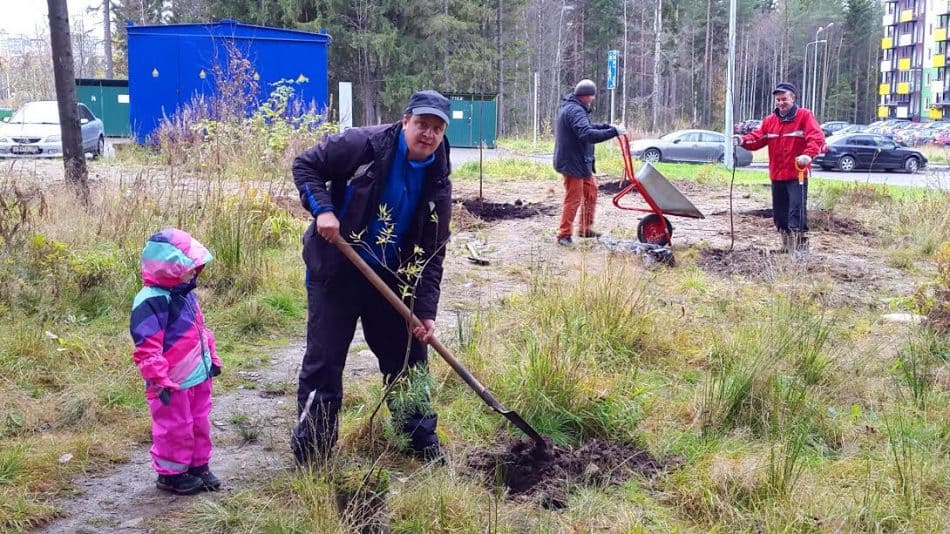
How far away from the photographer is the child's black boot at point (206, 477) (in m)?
3.68

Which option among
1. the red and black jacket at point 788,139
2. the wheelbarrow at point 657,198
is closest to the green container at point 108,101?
the wheelbarrow at point 657,198

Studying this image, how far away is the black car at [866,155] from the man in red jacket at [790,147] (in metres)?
22.5

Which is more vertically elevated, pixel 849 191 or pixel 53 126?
pixel 53 126

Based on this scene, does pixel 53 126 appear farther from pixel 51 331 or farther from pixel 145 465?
pixel 145 465

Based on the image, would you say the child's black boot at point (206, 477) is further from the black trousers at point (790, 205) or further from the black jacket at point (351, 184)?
the black trousers at point (790, 205)

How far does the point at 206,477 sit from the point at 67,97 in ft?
18.0

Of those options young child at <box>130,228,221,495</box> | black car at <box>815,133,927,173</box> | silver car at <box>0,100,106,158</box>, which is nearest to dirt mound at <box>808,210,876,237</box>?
young child at <box>130,228,221,495</box>

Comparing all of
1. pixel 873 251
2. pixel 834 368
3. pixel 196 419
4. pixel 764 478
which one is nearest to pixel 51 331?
pixel 196 419

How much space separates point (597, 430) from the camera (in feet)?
14.1

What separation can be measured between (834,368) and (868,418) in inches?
18.3

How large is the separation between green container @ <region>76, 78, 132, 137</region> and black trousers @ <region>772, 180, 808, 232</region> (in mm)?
22854

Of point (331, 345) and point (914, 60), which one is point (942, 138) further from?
point (331, 345)

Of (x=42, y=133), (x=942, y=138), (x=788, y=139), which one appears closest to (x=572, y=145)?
(x=788, y=139)

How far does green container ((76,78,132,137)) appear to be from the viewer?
27.2 m
